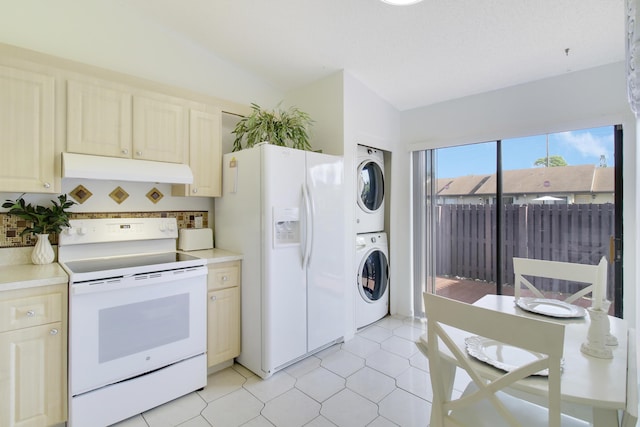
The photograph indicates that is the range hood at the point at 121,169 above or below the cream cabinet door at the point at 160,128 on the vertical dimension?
below

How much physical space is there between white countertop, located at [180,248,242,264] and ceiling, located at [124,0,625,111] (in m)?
1.87

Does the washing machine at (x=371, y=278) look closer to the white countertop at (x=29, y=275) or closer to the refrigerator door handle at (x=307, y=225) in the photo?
the refrigerator door handle at (x=307, y=225)

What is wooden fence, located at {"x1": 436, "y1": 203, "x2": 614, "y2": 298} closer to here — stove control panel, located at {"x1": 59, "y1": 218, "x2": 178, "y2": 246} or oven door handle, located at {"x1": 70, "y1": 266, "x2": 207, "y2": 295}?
oven door handle, located at {"x1": 70, "y1": 266, "x2": 207, "y2": 295}

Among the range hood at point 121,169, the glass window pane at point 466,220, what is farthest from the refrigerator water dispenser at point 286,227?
the glass window pane at point 466,220

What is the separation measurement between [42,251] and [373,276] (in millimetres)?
2861

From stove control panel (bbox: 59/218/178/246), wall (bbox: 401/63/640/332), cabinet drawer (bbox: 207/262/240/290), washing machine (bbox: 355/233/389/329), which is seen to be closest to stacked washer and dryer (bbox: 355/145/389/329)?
washing machine (bbox: 355/233/389/329)

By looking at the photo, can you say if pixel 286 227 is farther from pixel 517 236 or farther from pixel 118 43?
pixel 517 236

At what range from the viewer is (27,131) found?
72.4 inches

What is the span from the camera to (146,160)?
7.61ft

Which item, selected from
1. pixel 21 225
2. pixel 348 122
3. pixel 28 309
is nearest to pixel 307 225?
pixel 348 122

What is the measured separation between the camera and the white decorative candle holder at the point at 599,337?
117 cm

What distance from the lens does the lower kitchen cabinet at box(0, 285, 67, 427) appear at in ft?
5.08

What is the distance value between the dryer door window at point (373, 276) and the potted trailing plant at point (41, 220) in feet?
8.32

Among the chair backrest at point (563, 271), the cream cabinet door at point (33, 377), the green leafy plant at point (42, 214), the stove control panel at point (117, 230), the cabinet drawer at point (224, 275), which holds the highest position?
the green leafy plant at point (42, 214)
